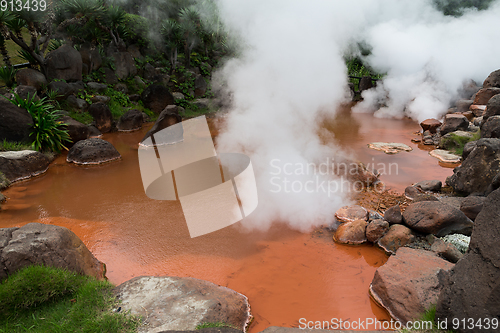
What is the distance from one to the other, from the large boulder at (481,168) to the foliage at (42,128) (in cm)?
1158

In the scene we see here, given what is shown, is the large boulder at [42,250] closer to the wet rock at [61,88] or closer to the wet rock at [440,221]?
the wet rock at [440,221]

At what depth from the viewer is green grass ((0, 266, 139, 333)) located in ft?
10.0

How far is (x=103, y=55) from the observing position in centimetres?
1577

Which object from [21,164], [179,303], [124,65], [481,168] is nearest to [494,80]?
[481,168]

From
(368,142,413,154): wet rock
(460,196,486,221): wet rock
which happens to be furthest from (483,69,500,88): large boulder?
(460,196,486,221): wet rock

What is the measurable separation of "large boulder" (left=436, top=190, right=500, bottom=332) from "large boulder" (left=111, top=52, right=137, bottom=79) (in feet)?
55.5

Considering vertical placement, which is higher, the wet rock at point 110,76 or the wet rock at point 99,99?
the wet rock at point 110,76

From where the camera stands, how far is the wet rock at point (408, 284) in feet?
11.7

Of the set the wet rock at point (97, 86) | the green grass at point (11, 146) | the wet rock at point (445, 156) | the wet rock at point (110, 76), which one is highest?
the wet rock at point (110, 76)

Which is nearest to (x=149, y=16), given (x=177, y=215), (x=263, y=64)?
(x=263, y=64)

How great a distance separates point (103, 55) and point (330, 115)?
40.8 feet

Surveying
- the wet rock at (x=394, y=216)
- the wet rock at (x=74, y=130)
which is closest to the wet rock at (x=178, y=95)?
the wet rock at (x=74, y=130)

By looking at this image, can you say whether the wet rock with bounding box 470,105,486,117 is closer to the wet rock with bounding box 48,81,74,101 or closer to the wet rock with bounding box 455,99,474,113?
the wet rock with bounding box 455,99,474,113

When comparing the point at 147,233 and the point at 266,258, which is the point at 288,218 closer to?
the point at 266,258
